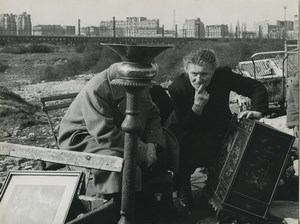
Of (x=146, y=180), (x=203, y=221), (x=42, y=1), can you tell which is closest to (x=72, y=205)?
(x=146, y=180)

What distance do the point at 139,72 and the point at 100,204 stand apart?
3.09 feet

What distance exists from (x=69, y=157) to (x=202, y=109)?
1190 millimetres

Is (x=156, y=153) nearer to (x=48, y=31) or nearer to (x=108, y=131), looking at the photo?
(x=108, y=131)

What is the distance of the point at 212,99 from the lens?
11.6ft

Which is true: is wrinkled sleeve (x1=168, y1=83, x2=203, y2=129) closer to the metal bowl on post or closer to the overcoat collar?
the overcoat collar

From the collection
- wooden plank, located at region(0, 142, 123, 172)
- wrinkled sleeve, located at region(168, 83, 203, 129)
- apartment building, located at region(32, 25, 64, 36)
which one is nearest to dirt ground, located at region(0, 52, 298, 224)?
wrinkled sleeve, located at region(168, 83, 203, 129)

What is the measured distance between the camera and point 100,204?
280 centimetres

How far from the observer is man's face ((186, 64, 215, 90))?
11.1 ft

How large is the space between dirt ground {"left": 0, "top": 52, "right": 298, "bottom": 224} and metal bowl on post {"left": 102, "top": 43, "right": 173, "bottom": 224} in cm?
82

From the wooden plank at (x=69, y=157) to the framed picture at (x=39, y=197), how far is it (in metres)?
0.10

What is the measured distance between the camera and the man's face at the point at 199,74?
3369 mm

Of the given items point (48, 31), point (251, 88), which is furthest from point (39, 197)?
point (48, 31)

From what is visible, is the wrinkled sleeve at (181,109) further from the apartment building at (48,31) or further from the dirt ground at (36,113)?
the apartment building at (48,31)

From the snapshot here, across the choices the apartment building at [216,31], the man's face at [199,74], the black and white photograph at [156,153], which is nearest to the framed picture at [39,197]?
the black and white photograph at [156,153]
